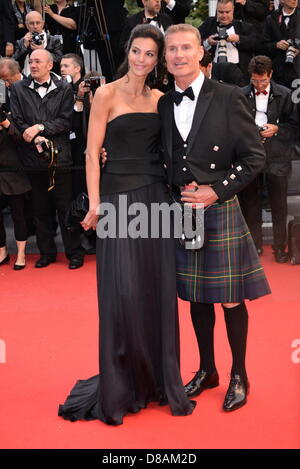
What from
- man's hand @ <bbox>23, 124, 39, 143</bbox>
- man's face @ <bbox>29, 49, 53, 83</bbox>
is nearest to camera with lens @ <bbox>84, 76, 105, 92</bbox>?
man's face @ <bbox>29, 49, 53, 83</bbox>

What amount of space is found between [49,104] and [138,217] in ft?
10.1

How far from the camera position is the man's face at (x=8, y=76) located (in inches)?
260

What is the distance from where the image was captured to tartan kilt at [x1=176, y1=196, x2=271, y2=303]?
3359mm

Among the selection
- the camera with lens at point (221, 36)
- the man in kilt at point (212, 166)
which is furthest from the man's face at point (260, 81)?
the man in kilt at point (212, 166)

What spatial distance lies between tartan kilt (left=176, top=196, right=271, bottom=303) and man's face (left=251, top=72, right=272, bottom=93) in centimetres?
286

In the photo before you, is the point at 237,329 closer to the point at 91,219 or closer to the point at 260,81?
the point at 91,219

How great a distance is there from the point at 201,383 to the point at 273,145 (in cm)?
303

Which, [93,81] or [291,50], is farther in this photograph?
[291,50]

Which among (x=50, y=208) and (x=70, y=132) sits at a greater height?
(x=70, y=132)

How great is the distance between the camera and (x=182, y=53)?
317 centimetres

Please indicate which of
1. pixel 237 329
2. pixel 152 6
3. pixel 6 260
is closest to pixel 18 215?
pixel 6 260

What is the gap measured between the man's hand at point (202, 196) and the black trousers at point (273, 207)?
9.95ft

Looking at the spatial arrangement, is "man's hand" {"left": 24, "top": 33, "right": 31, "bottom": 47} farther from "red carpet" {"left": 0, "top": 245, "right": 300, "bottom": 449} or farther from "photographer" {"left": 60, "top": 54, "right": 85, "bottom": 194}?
"red carpet" {"left": 0, "top": 245, "right": 300, "bottom": 449}
